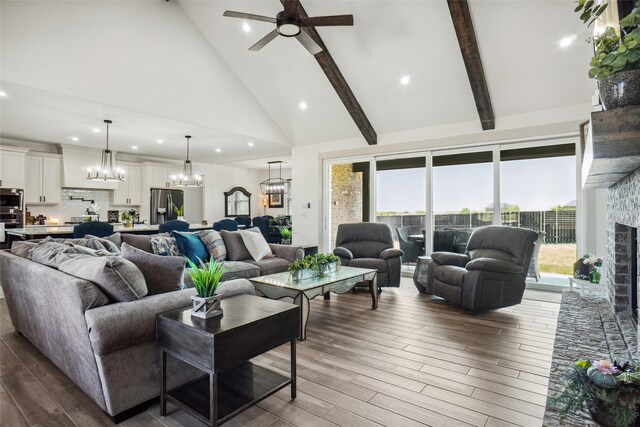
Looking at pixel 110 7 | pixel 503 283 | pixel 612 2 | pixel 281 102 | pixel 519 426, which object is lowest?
pixel 519 426

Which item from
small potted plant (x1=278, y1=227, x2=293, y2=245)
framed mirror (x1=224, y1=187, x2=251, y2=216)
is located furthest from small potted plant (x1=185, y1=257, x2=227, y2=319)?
framed mirror (x1=224, y1=187, x2=251, y2=216)

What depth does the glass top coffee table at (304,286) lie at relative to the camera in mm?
3227

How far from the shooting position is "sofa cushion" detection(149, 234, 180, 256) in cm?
418

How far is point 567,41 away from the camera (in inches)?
161

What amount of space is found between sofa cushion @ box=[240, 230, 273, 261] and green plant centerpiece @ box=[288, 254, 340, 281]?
1.21 metres

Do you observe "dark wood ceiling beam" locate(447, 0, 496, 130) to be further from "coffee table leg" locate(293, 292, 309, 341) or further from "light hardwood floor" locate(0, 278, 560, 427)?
"coffee table leg" locate(293, 292, 309, 341)

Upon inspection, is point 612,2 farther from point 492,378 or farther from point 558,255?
point 558,255

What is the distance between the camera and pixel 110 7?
4648mm

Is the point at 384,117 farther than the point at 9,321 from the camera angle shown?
Yes

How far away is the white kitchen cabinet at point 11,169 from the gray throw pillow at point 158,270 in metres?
5.96

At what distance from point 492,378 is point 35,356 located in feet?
11.9

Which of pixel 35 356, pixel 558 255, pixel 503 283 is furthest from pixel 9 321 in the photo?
pixel 558 255

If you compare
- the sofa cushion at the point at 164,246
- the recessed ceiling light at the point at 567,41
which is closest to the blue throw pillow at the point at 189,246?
the sofa cushion at the point at 164,246

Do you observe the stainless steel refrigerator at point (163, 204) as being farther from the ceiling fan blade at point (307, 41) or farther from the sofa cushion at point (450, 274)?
the sofa cushion at point (450, 274)
